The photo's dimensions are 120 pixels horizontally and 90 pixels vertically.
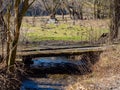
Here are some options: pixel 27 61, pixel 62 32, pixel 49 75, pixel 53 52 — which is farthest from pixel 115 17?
pixel 62 32

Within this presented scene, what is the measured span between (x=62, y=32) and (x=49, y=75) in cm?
1877

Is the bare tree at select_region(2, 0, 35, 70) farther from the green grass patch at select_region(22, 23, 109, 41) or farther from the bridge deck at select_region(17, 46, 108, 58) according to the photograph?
the green grass patch at select_region(22, 23, 109, 41)

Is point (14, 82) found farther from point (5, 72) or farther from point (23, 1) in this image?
point (23, 1)

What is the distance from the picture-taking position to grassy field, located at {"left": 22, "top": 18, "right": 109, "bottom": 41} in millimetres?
37984

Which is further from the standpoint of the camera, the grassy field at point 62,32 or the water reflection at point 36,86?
the grassy field at point 62,32

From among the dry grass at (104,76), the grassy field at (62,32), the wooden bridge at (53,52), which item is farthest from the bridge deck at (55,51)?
the grassy field at (62,32)

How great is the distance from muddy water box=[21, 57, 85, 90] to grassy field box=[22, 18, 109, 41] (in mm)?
6591

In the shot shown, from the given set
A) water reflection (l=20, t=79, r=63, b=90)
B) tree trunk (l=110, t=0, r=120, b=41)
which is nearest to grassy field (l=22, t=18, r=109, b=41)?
tree trunk (l=110, t=0, r=120, b=41)

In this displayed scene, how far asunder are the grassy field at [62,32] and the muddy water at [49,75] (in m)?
6.59

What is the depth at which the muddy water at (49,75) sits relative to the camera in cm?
2252

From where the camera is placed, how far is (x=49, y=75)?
2634cm

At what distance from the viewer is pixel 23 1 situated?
67.4 ft

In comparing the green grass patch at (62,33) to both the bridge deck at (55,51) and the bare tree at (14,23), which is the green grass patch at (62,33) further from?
the bare tree at (14,23)

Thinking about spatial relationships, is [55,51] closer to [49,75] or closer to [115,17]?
[49,75]
